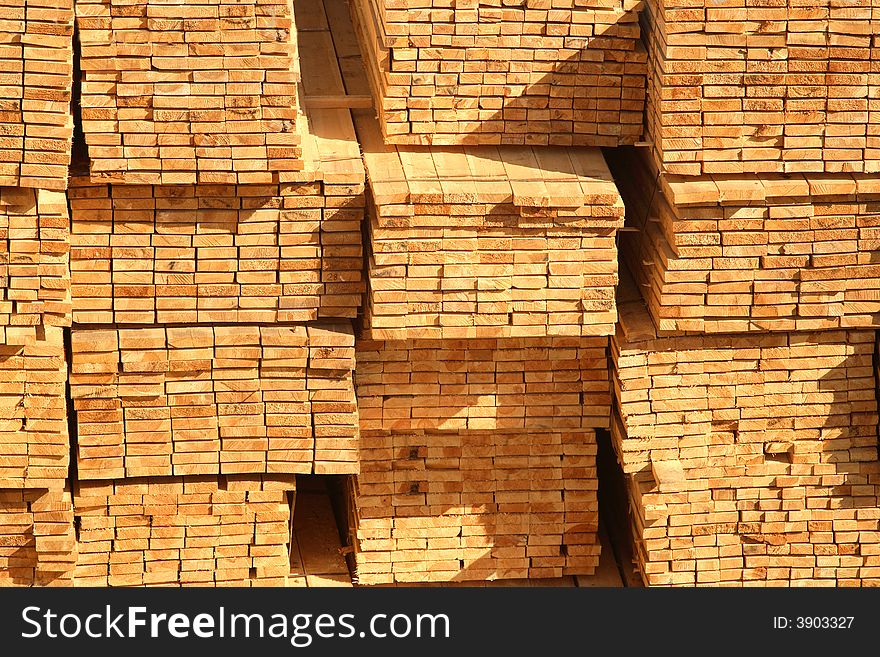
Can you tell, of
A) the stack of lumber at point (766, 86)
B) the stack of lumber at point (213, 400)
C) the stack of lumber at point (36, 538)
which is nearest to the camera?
the stack of lumber at point (766, 86)


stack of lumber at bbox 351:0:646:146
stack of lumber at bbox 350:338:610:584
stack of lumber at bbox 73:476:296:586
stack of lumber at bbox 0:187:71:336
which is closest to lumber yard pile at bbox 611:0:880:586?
stack of lumber at bbox 351:0:646:146

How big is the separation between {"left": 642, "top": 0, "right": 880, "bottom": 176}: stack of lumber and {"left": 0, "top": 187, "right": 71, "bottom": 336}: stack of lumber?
3.44 metres

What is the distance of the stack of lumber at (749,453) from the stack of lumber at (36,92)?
11.4ft

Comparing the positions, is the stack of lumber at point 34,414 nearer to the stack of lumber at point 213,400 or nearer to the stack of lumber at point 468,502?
the stack of lumber at point 213,400

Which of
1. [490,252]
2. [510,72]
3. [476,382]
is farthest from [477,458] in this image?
[510,72]

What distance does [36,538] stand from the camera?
8.55 meters

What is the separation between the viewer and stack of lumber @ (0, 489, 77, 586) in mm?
8539

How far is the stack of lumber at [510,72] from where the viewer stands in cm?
820

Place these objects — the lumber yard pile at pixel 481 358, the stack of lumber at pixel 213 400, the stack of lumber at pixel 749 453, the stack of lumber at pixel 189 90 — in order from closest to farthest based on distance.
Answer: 1. the stack of lumber at pixel 189 90
2. the lumber yard pile at pixel 481 358
3. the stack of lumber at pixel 213 400
4. the stack of lumber at pixel 749 453

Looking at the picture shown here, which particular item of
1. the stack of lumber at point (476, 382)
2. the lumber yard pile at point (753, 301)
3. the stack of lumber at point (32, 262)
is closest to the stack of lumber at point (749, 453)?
the lumber yard pile at point (753, 301)

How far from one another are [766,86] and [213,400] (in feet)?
12.1

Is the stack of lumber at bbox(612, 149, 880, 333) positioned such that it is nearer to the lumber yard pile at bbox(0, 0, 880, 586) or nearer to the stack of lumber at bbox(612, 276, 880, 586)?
the lumber yard pile at bbox(0, 0, 880, 586)

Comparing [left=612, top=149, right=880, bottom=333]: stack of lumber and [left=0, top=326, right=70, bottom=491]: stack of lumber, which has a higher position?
[left=612, top=149, right=880, bottom=333]: stack of lumber

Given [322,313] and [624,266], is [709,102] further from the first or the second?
[322,313]
